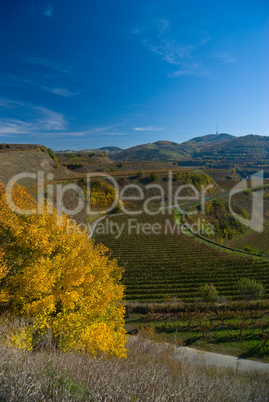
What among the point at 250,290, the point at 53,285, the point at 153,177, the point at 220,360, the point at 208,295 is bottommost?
the point at 220,360

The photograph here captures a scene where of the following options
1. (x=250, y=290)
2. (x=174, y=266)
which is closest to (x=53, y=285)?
(x=250, y=290)

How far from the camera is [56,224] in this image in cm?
1360

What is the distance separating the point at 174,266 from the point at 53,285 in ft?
106

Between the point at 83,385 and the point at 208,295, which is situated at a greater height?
the point at 83,385

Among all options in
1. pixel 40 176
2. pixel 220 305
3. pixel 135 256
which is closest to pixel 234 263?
pixel 220 305

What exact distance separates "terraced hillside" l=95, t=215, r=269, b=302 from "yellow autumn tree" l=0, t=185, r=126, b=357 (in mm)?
18709

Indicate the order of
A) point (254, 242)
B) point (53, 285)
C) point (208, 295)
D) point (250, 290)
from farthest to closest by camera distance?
point (254, 242), point (250, 290), point (208, 295), point (53, 285)

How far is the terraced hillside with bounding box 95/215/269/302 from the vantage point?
104 ft

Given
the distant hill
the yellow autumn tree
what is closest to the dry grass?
the yellow autumn tree

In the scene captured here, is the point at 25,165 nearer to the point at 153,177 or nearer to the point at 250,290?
the point at 153,177

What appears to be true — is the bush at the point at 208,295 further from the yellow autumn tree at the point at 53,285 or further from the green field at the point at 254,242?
the green field at the point at 254,242

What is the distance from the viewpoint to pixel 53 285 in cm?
1102

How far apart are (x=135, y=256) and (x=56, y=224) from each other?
32319 mm

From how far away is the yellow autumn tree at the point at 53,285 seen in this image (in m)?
10.7
